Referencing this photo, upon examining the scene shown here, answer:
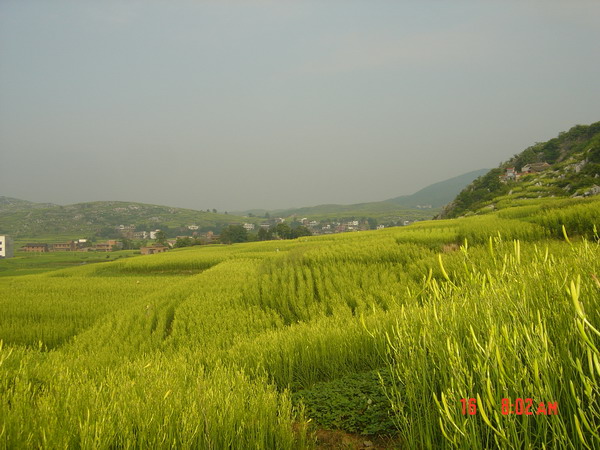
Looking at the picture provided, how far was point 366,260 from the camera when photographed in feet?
40.8

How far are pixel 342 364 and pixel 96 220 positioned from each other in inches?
6293

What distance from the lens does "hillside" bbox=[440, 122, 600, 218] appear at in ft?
105

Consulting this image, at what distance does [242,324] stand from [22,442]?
18.8 ft

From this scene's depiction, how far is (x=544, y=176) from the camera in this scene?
45906 millimetres

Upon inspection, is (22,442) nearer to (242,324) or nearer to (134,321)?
(242,324)

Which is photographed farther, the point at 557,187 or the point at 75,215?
the point at 75,215

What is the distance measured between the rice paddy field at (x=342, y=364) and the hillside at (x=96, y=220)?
123 metres

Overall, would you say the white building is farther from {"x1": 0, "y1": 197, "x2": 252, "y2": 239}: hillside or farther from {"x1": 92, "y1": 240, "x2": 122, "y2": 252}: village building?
{"x1": 0, "y1": 197, "x2": 252, "y2": 239}: hillside

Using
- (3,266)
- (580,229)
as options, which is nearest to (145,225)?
(3,266)

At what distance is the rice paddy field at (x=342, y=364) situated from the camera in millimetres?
1503
